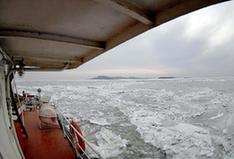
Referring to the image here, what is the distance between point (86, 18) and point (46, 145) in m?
2.96

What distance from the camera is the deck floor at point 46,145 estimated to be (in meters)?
3.47

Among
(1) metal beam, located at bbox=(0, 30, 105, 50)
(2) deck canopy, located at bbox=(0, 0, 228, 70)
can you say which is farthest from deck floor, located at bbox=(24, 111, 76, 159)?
(1) metal beam, located at bbox=(0, 30, 105, 50)

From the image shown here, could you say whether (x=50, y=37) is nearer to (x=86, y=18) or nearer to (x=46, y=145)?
(x=86, y=18)

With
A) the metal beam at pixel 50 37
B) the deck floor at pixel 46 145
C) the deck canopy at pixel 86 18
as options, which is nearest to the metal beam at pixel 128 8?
the deck canopy at pixel 86 18

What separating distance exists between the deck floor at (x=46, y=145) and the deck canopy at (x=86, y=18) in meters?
1.93

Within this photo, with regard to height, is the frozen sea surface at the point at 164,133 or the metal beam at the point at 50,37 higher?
the metal beam at the point at 50,37

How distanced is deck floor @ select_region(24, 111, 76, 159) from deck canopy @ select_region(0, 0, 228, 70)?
193 cm

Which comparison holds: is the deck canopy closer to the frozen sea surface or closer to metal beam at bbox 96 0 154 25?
metal beam at bbox 96 0 154 25

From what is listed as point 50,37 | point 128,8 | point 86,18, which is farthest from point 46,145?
point 128,8

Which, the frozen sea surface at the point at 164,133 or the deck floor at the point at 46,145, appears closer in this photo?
the deck floor at the point at 46,145

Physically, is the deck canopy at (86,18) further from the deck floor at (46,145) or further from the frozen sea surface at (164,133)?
the frozen sea surface at (164,133)

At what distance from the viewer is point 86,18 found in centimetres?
170

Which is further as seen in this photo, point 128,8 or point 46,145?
point 46,145

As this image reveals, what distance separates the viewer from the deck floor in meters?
3.47
